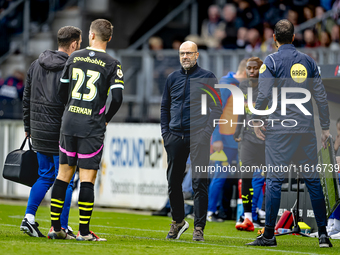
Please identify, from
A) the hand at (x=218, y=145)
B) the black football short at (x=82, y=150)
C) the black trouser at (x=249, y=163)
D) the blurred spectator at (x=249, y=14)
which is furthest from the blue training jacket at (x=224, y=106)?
the blurred spectator at (x=249, y=14)

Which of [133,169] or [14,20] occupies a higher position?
[14,20]

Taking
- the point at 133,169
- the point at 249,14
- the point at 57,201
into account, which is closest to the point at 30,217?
the point at 57,201

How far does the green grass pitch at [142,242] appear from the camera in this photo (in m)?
5.55

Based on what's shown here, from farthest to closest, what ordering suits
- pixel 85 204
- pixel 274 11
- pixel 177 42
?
1. pixel 177 42
2. pixel 274 11
3. pixel 85 204

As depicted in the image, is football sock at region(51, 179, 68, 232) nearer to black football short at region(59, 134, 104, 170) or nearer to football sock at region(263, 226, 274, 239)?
black football short at region(59, 134, 104, 170)

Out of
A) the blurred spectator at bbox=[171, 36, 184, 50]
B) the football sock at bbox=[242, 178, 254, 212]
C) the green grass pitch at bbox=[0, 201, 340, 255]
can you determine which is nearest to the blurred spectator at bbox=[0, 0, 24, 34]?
the blurred spectator at bbox=[171, 36, 184, 50]

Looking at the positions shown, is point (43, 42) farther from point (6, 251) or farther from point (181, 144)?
point (6, 251)

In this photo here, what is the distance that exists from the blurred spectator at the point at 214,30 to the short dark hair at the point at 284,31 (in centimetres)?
909

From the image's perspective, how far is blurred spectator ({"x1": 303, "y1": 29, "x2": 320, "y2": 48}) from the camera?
46.9 ft

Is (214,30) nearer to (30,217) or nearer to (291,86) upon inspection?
(291,86)

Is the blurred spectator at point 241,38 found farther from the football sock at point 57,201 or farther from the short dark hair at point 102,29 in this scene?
the football sock at point 57,201

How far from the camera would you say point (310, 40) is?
47.0 ft

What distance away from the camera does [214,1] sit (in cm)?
1852

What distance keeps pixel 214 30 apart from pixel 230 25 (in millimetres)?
451
